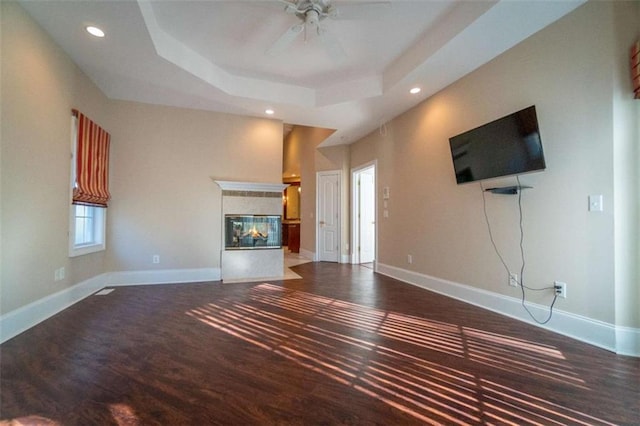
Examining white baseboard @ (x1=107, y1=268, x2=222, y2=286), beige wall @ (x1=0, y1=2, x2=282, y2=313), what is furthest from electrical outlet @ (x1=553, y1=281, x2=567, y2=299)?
white baseboard @ (x1=107, y1=268, x2=222, y2=286)

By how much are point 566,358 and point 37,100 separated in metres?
4.85

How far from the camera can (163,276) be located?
4223mm

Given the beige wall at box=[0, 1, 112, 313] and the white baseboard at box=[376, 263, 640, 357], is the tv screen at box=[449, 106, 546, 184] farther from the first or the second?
the beige wall at box=[0, 1, 112, 313]

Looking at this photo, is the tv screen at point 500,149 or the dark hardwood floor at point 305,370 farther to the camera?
the tv screen at point 500,149

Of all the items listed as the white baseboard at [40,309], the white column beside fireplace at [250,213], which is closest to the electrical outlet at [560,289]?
the white column beside fireplace at [250,213]

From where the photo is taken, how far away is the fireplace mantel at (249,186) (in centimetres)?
444

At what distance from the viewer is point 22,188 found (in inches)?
93.1

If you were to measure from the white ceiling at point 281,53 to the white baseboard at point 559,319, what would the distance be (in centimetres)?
257

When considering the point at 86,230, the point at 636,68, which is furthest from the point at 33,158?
the point at 636,68

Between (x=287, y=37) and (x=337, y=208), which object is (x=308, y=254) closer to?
(x=337, y=208)

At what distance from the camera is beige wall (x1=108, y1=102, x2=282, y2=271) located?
4094mm

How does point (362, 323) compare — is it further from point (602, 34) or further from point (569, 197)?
point (602, 34)

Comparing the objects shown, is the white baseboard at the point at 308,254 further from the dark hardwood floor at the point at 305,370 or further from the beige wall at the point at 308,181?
the dark hardwood floor at the point at 305,370

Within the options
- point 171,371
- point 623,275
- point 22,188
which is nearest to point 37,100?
point 22,188
